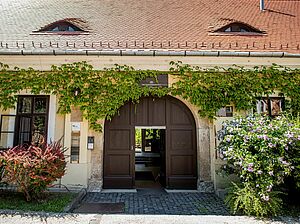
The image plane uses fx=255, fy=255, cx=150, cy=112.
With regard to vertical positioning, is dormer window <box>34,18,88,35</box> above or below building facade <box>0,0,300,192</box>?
above

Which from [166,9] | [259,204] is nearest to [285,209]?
[259,204]

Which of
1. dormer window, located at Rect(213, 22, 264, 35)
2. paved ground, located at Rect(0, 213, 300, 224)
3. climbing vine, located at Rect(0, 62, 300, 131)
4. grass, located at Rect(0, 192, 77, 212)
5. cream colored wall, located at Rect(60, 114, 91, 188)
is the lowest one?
paved ground, located at Rect(0, 213, 300, 224)

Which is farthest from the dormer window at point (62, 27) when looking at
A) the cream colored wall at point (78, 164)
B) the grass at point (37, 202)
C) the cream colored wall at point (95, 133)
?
the grass at point (37, 202)

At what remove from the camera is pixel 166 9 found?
9.77 m

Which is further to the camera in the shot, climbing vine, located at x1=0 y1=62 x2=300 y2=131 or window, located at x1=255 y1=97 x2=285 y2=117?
window, located at x1=255 y1=97 x2=285 y2=117

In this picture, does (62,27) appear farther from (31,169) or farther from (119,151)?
(31,169)

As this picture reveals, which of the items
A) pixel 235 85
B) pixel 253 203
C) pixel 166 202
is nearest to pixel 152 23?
pixel 235 85

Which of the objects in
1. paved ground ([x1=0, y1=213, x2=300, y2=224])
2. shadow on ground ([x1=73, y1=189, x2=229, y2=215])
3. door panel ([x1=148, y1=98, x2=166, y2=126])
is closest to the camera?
paved ground ([x1=0, y1=213, x2=300, y2=224])

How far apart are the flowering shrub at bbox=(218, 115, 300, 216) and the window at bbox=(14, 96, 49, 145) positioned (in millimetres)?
4665

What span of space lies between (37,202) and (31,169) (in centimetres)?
74

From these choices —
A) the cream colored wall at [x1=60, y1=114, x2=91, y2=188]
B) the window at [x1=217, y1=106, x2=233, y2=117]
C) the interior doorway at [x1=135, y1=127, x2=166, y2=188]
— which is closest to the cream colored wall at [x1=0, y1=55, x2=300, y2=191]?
the cream colored wall at [x1=60, y1=114, x2=91, y2=188]

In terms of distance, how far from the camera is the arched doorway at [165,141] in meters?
6.94

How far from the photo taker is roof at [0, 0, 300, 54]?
6715 millimetres

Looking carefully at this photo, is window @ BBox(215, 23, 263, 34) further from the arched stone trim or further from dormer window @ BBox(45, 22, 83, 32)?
dormer window @ BBox(45, 22, 83, 32)
